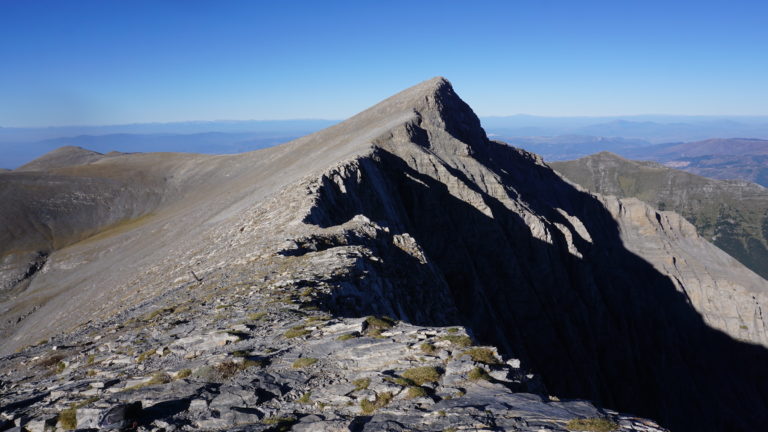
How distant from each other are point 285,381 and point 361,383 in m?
1.94

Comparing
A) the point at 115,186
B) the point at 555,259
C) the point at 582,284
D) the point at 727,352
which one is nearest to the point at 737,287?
Result: the point at 727,352

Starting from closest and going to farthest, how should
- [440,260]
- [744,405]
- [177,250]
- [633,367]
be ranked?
[177,250], [440,260], [633,367], [744,405]

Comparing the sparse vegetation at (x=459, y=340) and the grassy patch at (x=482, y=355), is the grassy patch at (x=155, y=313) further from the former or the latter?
the grassy patch at (x=482, y=355)

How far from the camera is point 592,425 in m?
7.62

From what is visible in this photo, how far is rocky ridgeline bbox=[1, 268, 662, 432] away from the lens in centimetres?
848

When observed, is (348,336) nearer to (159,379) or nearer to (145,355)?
(159,379)

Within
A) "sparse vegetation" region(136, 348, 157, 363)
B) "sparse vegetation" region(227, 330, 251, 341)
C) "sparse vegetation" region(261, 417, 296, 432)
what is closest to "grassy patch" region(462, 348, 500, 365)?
"sparse vegetation" region(261, 417, 296, 432)

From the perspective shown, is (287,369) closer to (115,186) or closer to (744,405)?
(744,405)

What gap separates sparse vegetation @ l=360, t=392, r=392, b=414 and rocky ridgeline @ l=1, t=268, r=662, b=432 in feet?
0.10

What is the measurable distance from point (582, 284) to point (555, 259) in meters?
7.58

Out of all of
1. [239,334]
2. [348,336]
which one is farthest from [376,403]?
[239,334]

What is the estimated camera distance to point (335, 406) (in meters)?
9.25

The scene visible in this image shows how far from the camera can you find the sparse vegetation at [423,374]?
9.98 meters

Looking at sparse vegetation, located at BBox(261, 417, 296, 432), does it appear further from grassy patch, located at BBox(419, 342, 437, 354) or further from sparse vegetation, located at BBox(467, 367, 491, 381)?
sparse vegetation, located at BBox(467, 367, 491, 381)
